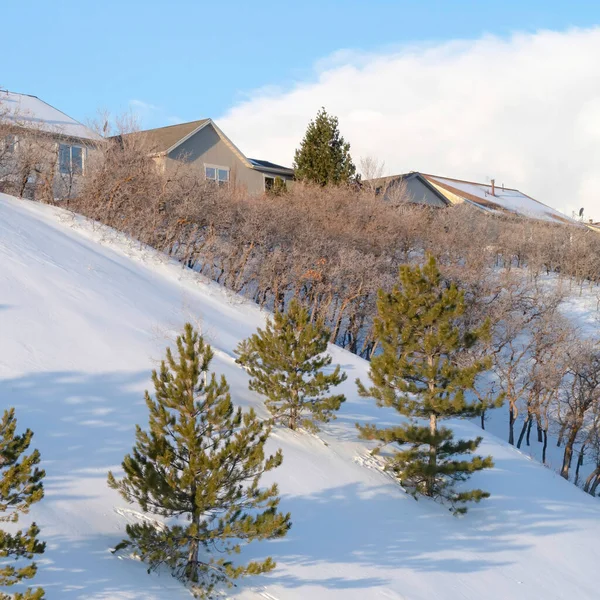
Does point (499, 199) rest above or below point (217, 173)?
above

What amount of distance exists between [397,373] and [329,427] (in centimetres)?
227

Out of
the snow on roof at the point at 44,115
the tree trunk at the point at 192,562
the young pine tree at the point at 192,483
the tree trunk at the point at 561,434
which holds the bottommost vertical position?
the tree trunk at the point at 561,434

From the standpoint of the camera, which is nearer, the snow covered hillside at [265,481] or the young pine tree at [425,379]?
the snow covered hillside at [265,481]

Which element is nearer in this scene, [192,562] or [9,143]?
[192,562]

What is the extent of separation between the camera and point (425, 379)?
14766 millimetres

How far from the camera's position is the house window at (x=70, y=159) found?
28.0 meters

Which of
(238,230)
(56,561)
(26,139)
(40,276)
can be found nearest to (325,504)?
(56,561)

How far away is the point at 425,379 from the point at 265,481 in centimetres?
474

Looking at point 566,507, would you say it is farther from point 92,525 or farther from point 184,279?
point 184,279

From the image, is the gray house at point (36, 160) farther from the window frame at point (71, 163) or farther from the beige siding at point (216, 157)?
the beige siding at point (216, 157)

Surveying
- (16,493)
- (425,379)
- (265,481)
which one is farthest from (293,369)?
(16,493)

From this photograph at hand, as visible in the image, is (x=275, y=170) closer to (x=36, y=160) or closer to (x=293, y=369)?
(x=36, y=160)

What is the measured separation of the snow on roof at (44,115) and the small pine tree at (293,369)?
1868 cm

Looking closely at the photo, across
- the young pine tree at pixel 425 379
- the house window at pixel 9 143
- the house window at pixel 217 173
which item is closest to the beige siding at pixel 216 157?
the house window at pixel 217 173
